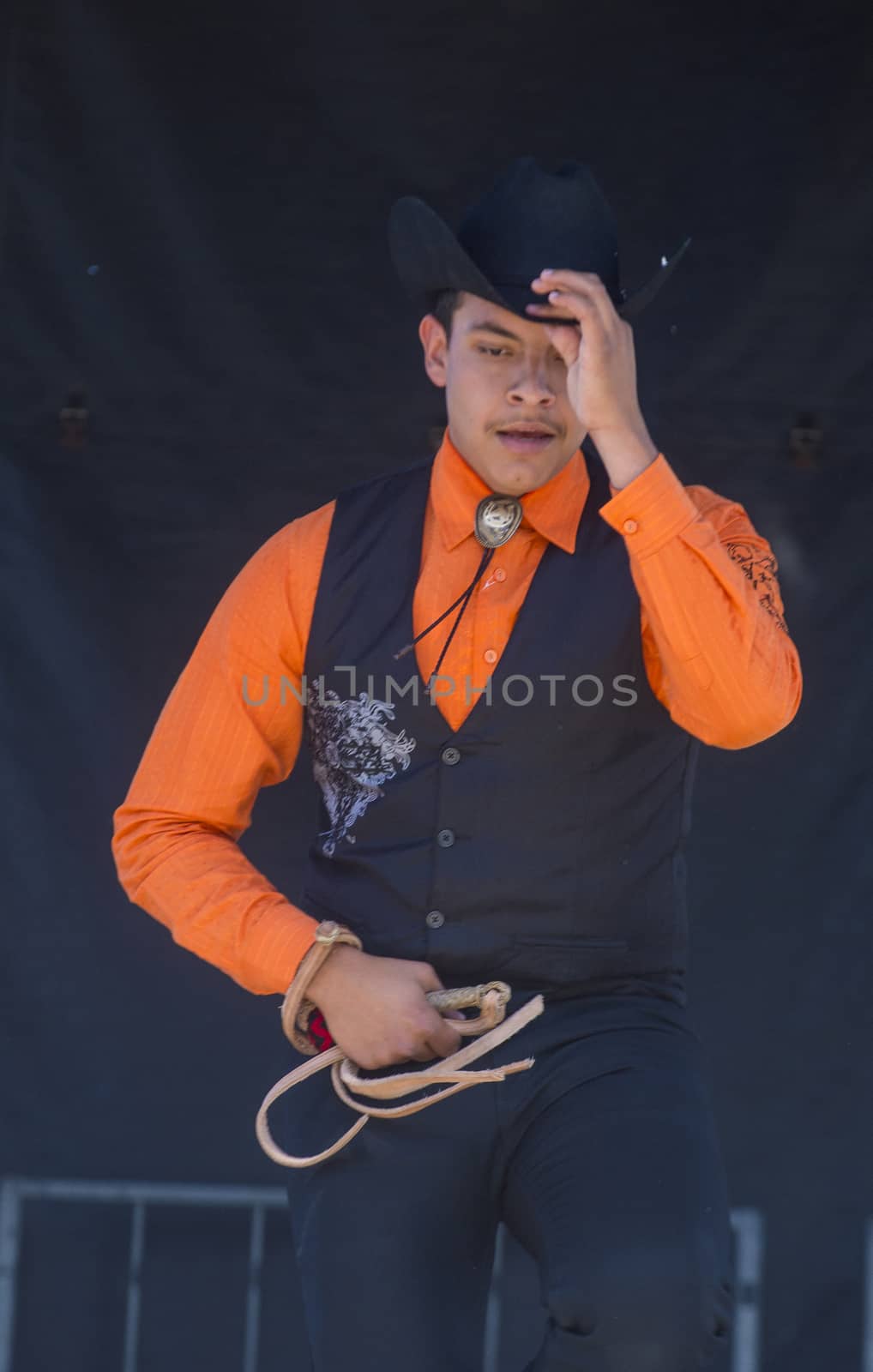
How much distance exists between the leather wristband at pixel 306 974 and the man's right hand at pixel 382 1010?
0.6 inches

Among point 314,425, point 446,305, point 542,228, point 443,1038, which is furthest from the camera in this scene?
point 314,425

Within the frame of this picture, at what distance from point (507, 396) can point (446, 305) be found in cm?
23

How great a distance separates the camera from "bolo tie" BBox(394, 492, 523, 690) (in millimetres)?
2541

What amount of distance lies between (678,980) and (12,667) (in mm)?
1473

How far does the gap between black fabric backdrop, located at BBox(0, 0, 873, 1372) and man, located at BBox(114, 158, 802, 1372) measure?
2.20ft

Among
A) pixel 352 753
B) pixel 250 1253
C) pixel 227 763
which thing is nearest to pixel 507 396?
pixel 352 753

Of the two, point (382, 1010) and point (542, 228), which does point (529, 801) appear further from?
point (542, 228)

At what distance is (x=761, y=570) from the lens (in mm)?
2410

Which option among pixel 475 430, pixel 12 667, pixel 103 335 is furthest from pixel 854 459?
pixel 12 667

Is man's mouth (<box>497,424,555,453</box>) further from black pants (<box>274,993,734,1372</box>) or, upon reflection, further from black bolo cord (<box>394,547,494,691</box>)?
black pants (<box>274,993,734,1372</box>)

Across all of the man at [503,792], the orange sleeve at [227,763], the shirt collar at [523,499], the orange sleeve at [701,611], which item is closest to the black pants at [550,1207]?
the man at [503,792]

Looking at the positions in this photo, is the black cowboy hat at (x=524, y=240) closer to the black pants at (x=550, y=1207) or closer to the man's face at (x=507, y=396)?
the man's face at (x=507, y=396)

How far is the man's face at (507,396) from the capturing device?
2504 millimetres

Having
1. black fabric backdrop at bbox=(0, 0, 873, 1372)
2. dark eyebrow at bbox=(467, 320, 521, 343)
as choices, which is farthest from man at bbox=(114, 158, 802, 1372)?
black fabric backdrop at bbox=(0, 0, 873, 1372)
